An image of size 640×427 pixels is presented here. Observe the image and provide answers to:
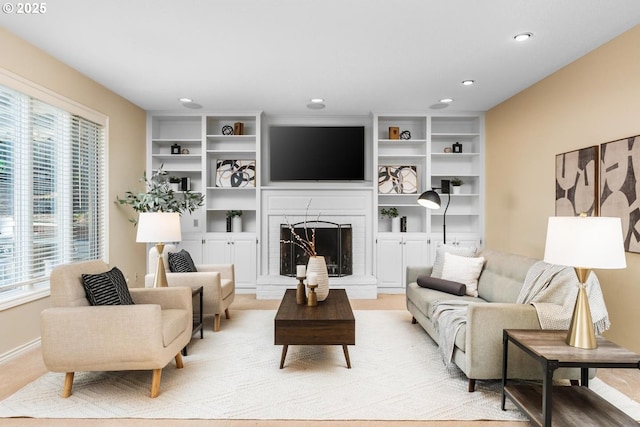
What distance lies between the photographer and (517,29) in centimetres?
292

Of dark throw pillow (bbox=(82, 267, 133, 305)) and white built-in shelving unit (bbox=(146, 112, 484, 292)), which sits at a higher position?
white built-in shelving unit (bbox=(146, 112, 484, 292))

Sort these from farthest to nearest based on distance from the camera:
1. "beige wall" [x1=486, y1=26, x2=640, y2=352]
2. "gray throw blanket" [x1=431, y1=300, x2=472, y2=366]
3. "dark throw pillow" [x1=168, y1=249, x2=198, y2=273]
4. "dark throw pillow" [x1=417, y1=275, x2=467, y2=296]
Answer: "dark throw pillow" [x1=168, y1=249, x2=198, y2=273]
"dark throw pillow" [x1=417, y1=275, x2=467, y2=296]
"beige wall" [x1=486, y1=26, x2=640, y2=352]
"gray throw blanket" [x1=431, y1=300, x2=472, y2=366]

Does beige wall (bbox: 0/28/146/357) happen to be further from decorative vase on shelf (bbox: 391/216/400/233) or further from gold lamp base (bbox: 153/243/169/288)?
decorative vase on shelf (bbox: 391/216/400/233)

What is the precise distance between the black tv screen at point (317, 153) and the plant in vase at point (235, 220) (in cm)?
75

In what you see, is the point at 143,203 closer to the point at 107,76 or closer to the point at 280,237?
the point at 107,76

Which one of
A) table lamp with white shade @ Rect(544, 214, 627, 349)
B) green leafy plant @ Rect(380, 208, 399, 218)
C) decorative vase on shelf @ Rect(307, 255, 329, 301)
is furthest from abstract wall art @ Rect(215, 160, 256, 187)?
table lamp with white shade @ Rect(544, 214, 627, 349)

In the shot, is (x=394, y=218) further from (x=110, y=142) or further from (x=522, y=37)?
(x=110, y=142)

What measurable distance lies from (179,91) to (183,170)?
1289 mm

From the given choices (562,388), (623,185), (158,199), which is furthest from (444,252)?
(158,199)

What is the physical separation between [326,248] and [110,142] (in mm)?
3114

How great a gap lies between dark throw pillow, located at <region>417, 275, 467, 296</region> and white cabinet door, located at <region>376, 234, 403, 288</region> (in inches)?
67.6

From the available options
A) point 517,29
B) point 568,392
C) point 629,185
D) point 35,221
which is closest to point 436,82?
point 517,29

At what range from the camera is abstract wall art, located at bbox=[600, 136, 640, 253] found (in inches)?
112

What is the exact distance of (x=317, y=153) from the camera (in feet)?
18.3
